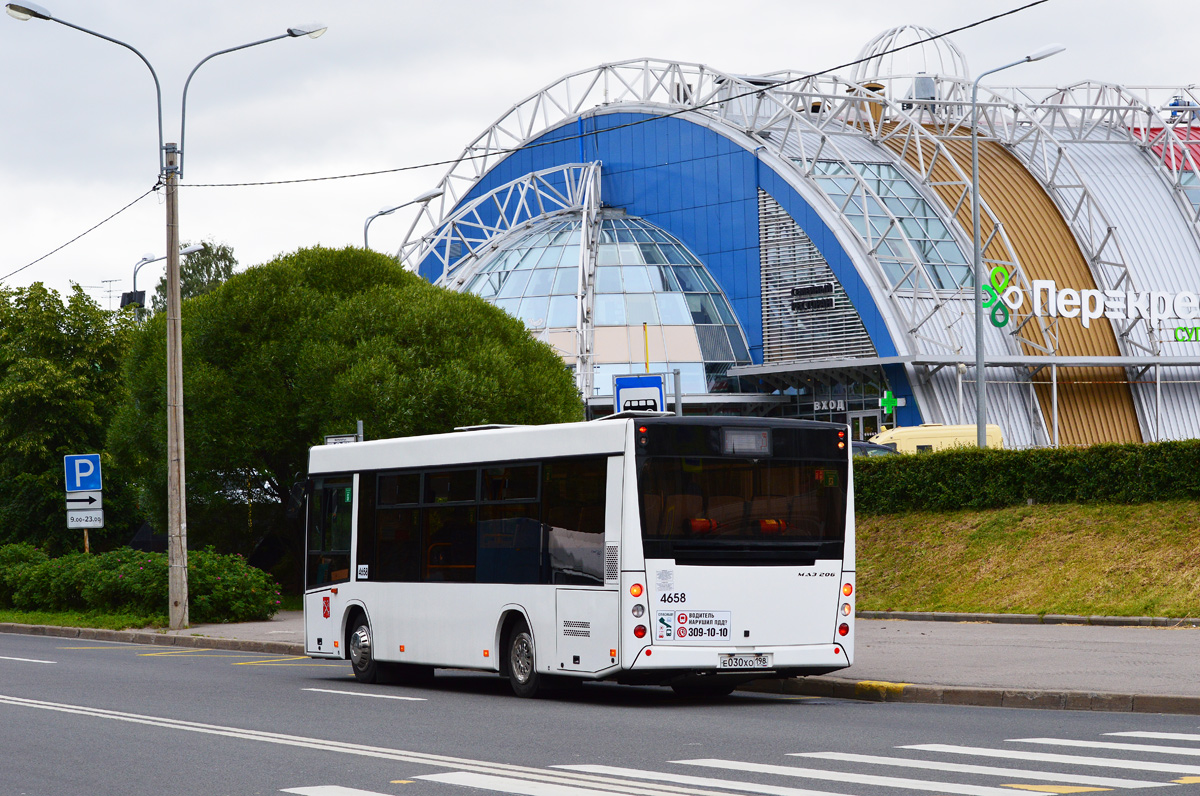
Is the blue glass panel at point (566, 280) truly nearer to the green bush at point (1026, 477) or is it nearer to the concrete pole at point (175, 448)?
the green bush at point (1026, 477)

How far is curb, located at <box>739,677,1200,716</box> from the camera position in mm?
12586

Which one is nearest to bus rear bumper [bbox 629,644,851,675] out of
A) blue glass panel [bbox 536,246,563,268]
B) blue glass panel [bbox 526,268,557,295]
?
blue glass panel [bbox 526,268,557,295]

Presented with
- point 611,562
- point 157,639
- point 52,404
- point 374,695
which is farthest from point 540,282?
point 611,562

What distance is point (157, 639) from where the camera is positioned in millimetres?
25391

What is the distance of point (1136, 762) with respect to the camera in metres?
9.47

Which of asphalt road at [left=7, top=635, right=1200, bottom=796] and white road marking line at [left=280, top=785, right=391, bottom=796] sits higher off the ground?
white road marking line at [left=280, top=785, right=391, bottom=796]

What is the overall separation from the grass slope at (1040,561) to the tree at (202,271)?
65.8 meters

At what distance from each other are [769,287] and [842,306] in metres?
4.34

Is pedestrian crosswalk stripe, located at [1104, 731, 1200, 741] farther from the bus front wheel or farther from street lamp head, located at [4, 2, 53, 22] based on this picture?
street lamp head, located at [4, 2, 53, 22]

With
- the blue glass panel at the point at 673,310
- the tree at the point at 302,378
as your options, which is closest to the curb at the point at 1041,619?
the tree at the point at 302,378

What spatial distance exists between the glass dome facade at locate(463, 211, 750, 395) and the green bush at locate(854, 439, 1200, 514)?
21.4 m

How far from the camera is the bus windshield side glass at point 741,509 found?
45.4 ft

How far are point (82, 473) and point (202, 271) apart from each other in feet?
204

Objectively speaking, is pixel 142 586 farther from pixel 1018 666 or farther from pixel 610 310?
pixel 610 310
